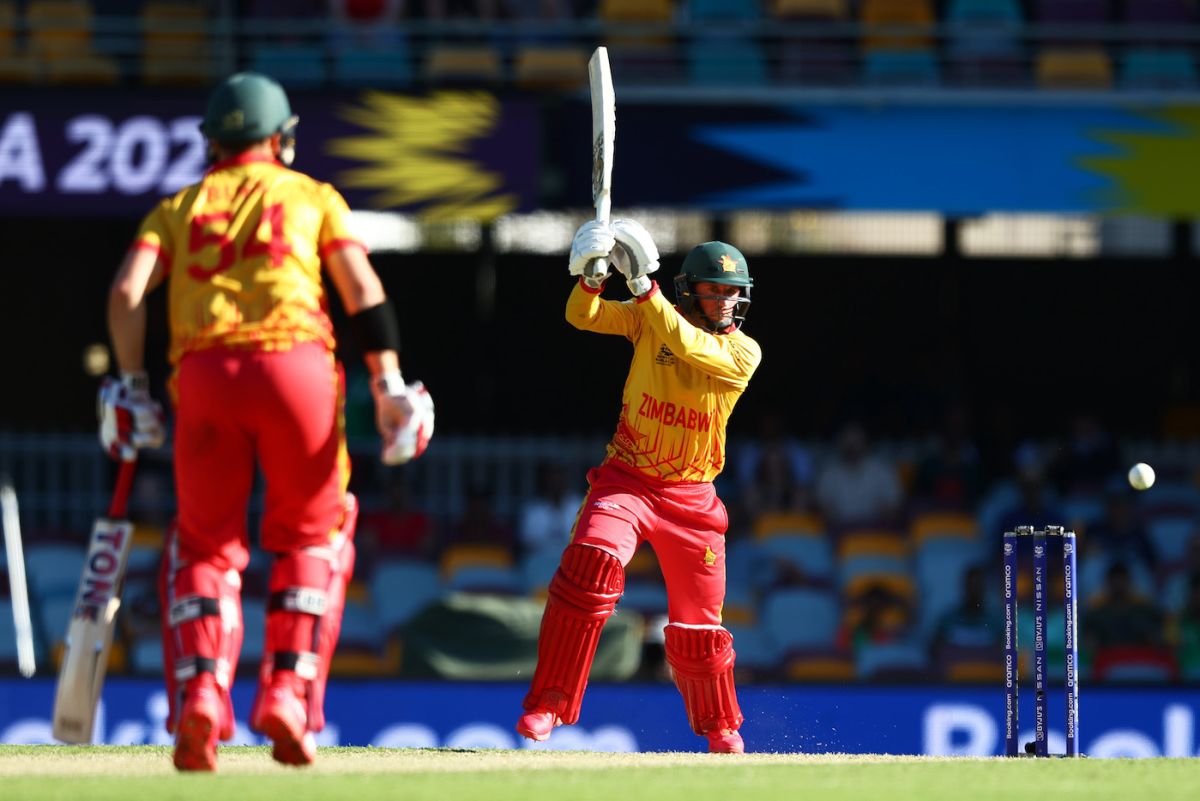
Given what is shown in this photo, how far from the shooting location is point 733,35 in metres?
13.7

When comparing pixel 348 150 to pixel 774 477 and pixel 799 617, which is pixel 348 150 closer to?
pixel 774 477

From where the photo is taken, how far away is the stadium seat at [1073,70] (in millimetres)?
13172

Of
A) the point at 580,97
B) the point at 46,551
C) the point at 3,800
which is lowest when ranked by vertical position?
the point at 46,551

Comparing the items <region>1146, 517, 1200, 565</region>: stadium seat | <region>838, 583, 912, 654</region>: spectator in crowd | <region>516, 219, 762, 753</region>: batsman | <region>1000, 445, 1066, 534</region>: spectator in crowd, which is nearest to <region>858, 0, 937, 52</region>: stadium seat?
<region>1000, 445, 1066, 534</region>: spectator in crowd

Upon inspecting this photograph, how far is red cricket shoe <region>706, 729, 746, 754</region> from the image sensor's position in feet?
24.0

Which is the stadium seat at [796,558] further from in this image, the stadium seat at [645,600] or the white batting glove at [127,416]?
the white batting glove at [127,416]

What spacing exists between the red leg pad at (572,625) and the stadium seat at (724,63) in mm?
6560

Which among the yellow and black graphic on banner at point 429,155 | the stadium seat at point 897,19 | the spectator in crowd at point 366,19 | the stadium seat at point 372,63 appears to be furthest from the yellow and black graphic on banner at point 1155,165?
the spectator in crowd at point 366,19

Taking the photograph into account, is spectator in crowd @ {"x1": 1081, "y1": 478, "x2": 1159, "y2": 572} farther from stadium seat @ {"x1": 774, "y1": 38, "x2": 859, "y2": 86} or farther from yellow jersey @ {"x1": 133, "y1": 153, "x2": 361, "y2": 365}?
yellow jersey @ {"x1": 133, "y1": 153, "x2": 361, "y2": 365}

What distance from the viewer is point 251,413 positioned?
5719mm

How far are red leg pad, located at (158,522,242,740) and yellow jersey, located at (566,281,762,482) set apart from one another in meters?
1.83

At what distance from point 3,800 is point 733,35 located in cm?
945

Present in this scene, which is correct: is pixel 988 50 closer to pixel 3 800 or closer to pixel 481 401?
pixel 481 401

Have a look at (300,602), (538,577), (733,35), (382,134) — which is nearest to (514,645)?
(538,577)
